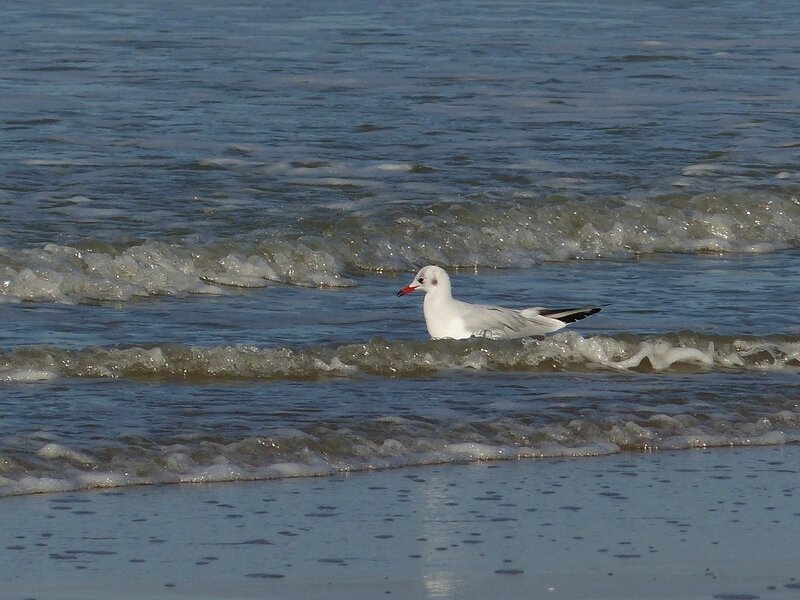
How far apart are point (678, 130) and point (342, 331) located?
22.9 ft

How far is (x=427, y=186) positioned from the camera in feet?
40.7

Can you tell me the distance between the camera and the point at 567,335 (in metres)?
8.14

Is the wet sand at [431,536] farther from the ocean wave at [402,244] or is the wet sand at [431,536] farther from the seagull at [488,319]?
the ocean wave at [402,244]

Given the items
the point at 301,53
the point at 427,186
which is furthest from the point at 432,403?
the point at 301,53

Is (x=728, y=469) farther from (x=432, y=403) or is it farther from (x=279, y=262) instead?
(x=279, y=262)

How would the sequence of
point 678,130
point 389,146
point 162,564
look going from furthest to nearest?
point 678,130
point 389,146
point 162,564

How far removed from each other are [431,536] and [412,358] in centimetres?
269

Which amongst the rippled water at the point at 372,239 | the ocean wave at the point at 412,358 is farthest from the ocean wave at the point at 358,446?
the ocean wave at the point at 412,358

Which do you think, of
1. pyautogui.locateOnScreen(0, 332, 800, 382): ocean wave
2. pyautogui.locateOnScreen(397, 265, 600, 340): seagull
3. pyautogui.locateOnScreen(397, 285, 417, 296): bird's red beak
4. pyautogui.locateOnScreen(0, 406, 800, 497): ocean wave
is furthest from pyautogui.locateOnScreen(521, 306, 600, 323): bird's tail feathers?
pyautogui.locateOnScreen(0, 406, 800, 497): ocean wave

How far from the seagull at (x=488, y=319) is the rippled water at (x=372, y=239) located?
0.46 ft

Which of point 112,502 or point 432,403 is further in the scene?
point 432,403

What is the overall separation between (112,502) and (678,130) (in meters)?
9.85

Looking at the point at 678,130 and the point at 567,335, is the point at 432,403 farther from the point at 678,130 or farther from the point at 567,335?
the point at 678,130

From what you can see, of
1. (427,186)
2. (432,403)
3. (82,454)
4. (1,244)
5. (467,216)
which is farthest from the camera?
(427,186)
